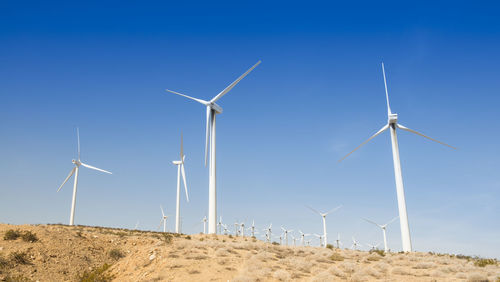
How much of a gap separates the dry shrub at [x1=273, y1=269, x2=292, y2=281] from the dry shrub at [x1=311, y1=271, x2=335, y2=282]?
1687 millimetres

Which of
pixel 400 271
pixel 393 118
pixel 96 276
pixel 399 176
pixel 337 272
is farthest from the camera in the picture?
pixel 393 118

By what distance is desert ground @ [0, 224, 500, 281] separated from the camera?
1078 inches

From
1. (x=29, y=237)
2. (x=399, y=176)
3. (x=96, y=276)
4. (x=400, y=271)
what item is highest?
(x=399, y=176)

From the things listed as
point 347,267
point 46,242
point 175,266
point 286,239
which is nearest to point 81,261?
point 46,242

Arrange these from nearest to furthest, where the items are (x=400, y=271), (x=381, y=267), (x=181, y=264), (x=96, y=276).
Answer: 1. (x=181, y=264)
2. (x=96, y=276)
3. (x=400, y=271)
4. (x=381, y=267)

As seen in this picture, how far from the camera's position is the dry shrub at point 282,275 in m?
26.5

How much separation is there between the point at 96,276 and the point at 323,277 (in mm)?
16993

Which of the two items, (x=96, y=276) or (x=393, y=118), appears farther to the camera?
(x=393, y=118)

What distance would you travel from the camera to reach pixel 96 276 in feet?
96.9

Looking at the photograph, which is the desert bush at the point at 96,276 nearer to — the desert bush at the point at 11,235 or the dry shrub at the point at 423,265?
the desert bush at the point at 11,235

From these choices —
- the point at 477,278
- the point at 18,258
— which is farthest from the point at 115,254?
the point at 477,278

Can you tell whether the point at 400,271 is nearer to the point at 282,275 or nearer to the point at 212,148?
the point at 282,275

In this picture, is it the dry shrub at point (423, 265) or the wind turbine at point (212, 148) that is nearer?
the dry shrub at point (423, 265)

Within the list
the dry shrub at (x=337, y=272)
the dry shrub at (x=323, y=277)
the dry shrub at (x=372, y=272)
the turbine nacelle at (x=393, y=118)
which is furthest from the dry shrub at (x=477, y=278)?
the turbine nacelle at (x=393, y=118)
